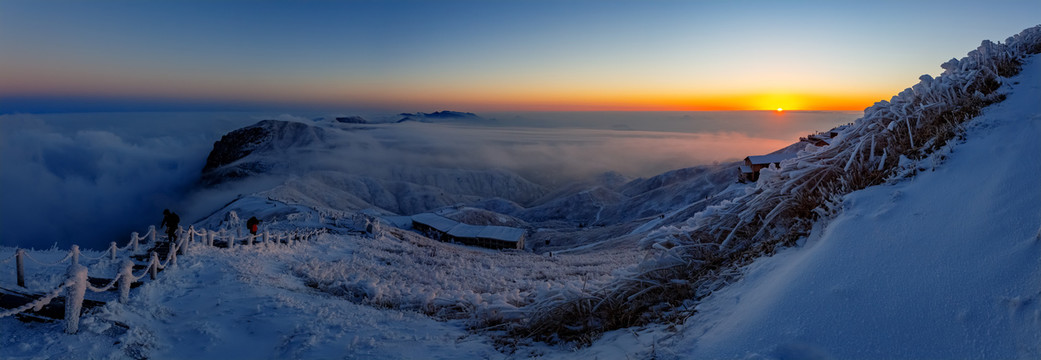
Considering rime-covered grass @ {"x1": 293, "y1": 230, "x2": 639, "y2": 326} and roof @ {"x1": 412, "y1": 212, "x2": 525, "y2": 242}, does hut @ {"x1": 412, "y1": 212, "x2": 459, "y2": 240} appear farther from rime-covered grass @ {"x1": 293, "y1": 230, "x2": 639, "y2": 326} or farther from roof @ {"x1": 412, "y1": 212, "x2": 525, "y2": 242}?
rime-covered grass @ {"x1": 293, "y1": 230, "x2": 639, "y2": 326}

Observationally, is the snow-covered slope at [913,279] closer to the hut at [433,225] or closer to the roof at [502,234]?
the roof at [502,234]

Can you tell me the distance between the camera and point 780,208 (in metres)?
5.80

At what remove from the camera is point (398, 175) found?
18675 centimetres

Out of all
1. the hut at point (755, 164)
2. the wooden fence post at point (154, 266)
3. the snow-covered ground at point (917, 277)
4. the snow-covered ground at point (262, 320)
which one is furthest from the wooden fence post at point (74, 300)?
the hut at point (755, 164)

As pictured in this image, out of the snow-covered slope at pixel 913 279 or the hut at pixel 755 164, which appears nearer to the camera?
the snow-covered slope at pixel 913 279

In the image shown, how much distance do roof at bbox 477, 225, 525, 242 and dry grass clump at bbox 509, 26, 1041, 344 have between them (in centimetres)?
4770

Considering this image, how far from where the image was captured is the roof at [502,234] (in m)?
54.0

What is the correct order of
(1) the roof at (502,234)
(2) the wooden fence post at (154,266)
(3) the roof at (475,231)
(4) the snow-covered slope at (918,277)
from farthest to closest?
1. (3) the roof at (475,231)
2. (1) the roof at (502,234)
3. (2) the wooden fence post at (154,266)
4. (4) the snow-covered slope at (918,277)

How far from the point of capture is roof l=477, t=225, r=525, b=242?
54.0 metres

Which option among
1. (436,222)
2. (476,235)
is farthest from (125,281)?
(436,222)

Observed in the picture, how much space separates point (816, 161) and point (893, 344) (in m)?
3.72

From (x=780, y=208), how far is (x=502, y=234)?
50.4 meters

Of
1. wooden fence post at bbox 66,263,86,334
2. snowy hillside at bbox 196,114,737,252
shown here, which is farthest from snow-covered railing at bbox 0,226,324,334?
snowy hillside at bbox 196,114,737,252

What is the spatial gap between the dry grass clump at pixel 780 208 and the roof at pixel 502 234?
47703 mm
